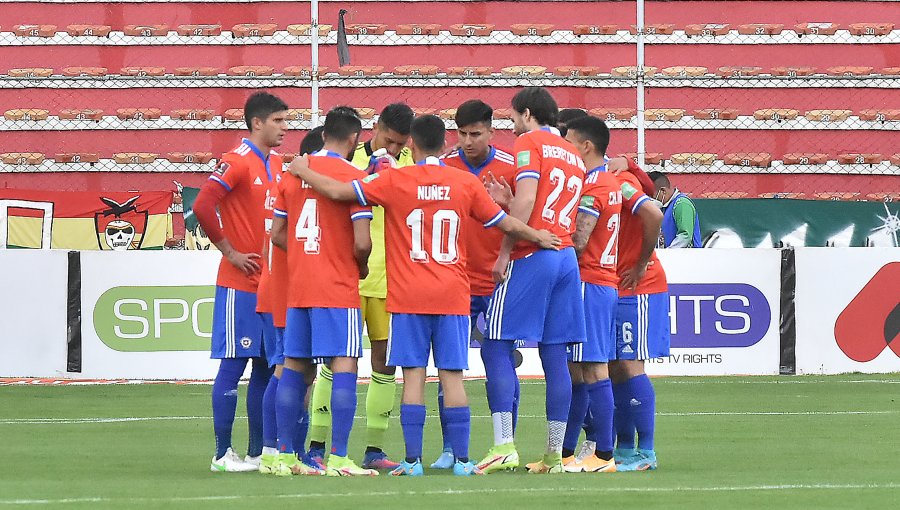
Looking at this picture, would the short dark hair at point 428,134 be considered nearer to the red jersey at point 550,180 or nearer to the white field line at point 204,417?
the red jersey at point 550,180

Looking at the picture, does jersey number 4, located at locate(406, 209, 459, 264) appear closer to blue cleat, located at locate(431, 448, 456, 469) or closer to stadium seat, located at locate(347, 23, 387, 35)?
blue cleat, located at locate(431, 448, 456, 469)

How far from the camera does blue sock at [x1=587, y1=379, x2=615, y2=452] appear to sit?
8.09 m

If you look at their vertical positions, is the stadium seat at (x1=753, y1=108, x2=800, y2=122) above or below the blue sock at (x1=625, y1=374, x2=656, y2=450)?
above

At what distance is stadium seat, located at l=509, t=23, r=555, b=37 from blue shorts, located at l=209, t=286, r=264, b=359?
1940 cm

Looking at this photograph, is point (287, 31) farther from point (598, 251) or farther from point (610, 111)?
point (598, 251)

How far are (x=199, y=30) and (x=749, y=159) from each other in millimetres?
10196

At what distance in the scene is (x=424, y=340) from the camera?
771 centimetres

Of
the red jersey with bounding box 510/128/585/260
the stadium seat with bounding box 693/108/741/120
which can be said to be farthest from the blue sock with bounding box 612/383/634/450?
the stadium seat with bounding box 693/108/741/120

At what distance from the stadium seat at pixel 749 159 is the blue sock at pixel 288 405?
18718mm

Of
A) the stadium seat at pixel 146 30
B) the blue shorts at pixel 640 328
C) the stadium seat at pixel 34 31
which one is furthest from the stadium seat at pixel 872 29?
the blue shorts at pixel 640 328

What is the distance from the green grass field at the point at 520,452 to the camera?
21.9ft

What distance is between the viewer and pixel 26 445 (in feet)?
30.8

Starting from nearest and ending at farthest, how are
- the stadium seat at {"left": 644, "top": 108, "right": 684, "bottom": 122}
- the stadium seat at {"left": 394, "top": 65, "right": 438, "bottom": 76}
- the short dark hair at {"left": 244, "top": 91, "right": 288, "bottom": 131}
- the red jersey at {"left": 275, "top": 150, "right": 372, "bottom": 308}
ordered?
the red jersey at {"left": 275, "top": 150, "right": 372, "bottom": 308} < the short dark hair at {"left": 244, "top": 91, "right": 288, "bottom": 131} < the stadium seat at {"left": 394, "top": 65, "right": 438, "bottom": 76} < the stadium seat at {"left": 644, "top": 108, "right": 684, "bottom": 122}

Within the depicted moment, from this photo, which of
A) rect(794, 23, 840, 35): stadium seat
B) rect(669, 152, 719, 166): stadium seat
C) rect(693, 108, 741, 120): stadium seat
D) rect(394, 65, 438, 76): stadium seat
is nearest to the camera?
rect(669, 152, 719, 166): stadium seat
